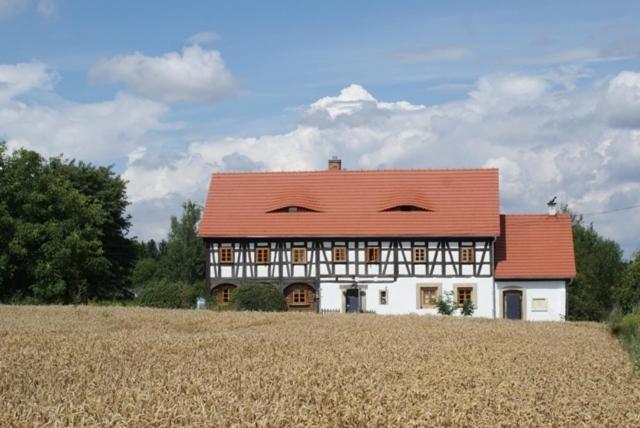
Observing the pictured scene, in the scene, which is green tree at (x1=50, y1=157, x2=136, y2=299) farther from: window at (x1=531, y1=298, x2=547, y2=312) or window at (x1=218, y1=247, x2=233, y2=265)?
window at (x1=531, y1=298, x2=547, y2=312)

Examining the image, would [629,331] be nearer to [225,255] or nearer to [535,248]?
[535,248]

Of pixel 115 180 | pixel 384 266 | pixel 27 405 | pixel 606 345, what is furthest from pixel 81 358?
pixel 115 180

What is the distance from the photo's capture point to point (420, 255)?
53062 mm

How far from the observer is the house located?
5209cm

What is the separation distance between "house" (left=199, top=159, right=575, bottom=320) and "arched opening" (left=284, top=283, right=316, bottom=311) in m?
0.05

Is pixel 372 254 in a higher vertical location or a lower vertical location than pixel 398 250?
lower

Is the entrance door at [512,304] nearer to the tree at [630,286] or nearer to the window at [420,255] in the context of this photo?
the window at [420,255]

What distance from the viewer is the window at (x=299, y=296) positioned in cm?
5322

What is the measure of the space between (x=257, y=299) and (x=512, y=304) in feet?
44.4

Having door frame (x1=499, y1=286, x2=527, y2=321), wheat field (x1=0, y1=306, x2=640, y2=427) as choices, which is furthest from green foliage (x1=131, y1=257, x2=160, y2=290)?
wheat field (x1=0, y1=306, x2=640, y2=427)

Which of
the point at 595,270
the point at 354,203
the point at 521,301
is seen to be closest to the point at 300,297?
the point at 354,203

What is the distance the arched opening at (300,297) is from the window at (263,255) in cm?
183

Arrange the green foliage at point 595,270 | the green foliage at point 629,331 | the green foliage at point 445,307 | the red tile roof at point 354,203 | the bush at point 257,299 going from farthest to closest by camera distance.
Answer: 1. the green foliage at point 595,270
2. the red tile roof at point 354,203
3. the bush at point 257,299
4. the green foliage at point 445,307
5. the green foliage at point 629,331

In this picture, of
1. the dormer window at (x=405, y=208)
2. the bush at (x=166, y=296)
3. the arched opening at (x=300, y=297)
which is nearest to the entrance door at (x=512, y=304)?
the dormer window at (x=405, y=208)
